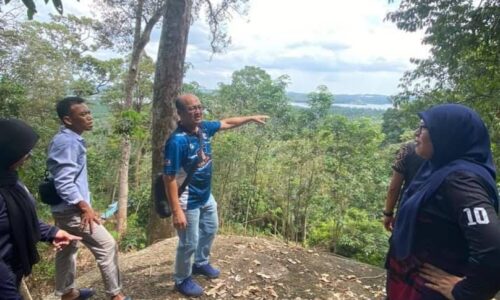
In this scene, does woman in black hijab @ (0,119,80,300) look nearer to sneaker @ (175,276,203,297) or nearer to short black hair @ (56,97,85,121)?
short black hair @ (56,97,85,121)

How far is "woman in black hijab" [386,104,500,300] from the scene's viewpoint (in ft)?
4.81

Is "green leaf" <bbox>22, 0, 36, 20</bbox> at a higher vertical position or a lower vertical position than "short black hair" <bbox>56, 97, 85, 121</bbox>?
higher

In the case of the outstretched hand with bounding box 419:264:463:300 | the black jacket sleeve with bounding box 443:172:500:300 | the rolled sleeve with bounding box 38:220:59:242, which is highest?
the black jacket sleeve with bounding box 443:172:500:300

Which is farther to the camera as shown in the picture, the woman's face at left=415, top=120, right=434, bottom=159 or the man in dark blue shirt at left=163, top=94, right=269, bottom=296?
the man in dark blue shirt at left=163, top=94, right=269, bottom=296

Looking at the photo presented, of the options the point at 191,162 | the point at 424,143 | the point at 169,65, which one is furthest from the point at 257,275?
the point at 424,143

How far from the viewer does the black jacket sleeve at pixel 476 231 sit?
1438 mm

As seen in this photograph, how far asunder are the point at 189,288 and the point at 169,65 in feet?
8.08

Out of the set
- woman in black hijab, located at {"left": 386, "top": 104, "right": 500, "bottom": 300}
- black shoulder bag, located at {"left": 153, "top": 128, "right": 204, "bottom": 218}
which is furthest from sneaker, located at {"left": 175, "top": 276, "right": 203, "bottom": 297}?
woman in black hijab, located at {"left": 386, "top": 104, "right": 500, "bottom": 300}

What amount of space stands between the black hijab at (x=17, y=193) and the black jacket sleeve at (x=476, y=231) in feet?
6.20

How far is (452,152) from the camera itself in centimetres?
166

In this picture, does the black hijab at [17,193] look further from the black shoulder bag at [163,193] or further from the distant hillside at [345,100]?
the distant hillside at [345,100]

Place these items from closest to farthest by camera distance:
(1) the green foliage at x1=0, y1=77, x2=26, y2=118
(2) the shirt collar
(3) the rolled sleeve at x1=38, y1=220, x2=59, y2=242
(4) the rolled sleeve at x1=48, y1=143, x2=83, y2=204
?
(3) the rolled sleeve at x1=38, y1=220, x2=59, y2=242, (4) the rolled sleeve at x1=48, y1=143, x2=83, y2=204, (2) the shirt collar, (1) the green foliage at x1=0, y1=77, x2=26, y2=118

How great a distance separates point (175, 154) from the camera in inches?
116

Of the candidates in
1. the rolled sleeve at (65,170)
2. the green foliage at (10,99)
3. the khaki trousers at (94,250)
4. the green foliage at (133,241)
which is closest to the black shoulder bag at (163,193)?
the khaki trousers at (94,250)
